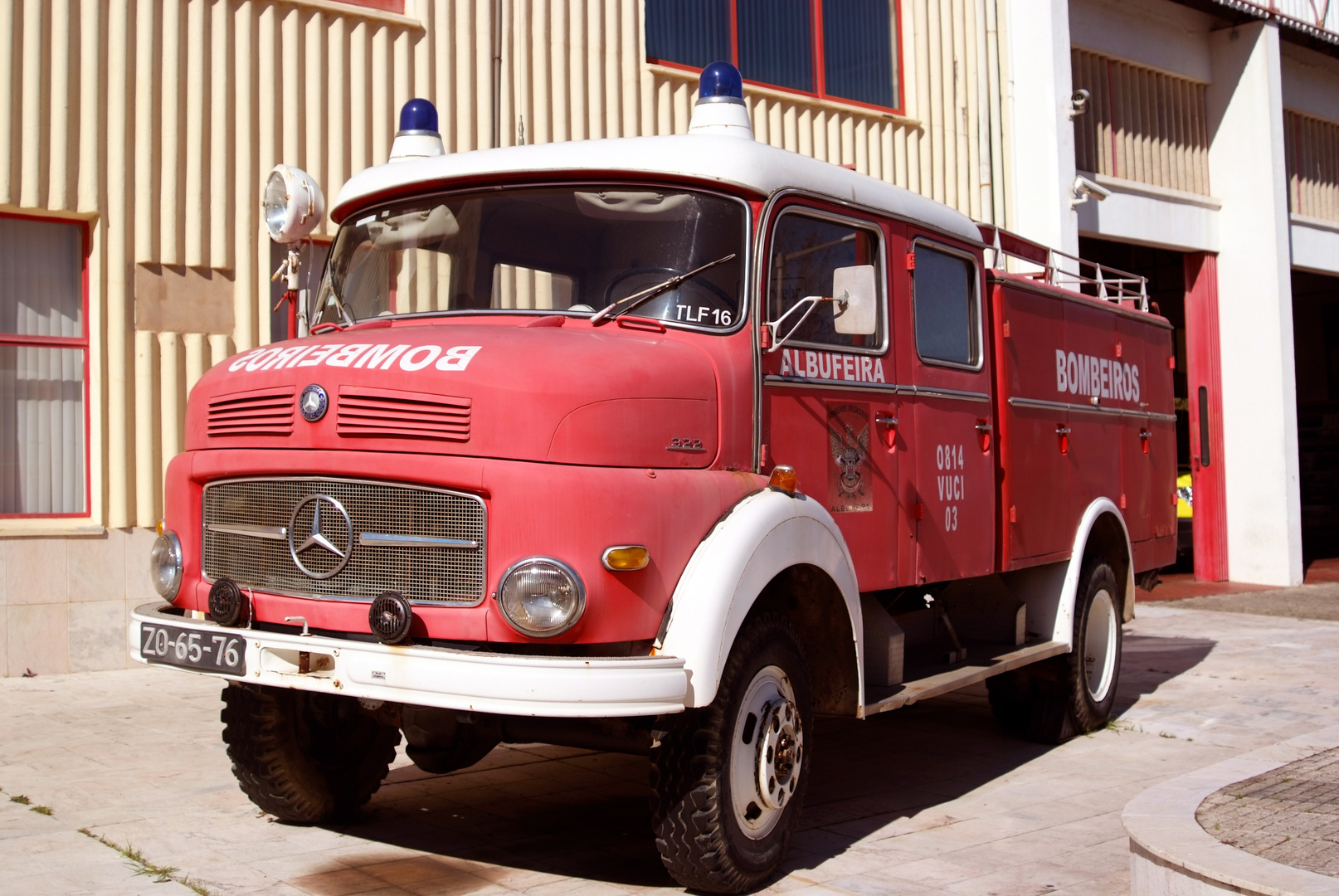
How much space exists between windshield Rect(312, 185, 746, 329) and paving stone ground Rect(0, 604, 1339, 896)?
2.12 metres

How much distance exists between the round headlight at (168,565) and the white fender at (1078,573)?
457 centimetres

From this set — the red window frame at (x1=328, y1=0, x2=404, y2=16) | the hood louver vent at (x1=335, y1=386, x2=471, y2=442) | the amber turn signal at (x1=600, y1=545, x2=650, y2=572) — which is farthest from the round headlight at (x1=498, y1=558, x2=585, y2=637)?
the red window frame at (x1=328, y1=0, x2=404, y2=16)

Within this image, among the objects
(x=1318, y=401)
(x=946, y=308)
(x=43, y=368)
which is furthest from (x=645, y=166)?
(x=1318, y=401)

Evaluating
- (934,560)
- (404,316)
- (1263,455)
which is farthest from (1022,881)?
(1263,455)

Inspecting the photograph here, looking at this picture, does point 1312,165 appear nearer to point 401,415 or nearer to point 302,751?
point 302,751

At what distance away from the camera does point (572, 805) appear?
239 inches

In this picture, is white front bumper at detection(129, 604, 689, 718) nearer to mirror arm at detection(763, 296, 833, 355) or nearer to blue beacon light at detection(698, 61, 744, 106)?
mirror arm at detection(763, 296, 833, 355)

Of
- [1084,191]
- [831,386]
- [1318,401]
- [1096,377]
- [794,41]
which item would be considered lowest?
[831,386]

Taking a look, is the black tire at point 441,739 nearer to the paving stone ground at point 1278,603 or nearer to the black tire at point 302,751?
the black tire at point 302,751

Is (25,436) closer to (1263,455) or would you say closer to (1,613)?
Result: (1,613)

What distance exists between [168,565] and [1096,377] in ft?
17.9

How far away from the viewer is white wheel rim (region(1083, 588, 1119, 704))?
310 inches

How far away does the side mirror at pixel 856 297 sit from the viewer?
202 inches

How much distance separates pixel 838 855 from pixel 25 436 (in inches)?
266
